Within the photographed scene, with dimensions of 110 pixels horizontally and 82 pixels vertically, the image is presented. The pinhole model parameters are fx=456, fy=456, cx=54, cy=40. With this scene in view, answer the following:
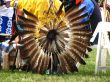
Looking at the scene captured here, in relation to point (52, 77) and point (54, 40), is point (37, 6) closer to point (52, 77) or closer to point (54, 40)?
point (54, 40)

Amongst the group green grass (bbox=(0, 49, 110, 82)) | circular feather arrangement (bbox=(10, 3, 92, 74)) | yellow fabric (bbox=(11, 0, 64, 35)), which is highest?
yellow fabric (bbox=(11, 0, 64, 35))

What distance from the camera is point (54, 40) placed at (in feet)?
23.6

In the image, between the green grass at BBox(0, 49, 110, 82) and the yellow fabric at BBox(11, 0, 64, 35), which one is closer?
the green grass at BBox(0, 49, 110, 82)

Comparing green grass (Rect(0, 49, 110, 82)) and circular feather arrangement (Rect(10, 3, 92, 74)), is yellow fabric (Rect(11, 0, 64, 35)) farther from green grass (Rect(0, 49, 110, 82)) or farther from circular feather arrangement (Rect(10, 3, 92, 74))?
green grass (Rect(0, 49, 110, 82))

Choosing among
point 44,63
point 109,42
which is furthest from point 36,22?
point 109,42

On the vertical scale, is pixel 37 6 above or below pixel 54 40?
above

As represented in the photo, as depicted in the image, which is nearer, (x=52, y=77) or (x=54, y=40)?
(x=52, y=77)

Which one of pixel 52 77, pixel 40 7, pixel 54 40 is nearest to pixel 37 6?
pixel 40 7

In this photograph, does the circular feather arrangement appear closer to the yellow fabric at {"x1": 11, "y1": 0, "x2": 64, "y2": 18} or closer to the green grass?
the yellow fabric at {"x1": 11, "y1": 0, "x2": 64, "y2": 18}

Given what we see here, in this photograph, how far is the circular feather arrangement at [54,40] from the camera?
23.3 ft

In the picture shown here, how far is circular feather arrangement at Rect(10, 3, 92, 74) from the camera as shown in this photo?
23.3 ft

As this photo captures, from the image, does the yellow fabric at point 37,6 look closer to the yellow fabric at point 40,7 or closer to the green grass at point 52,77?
the yellow fabric at point 40,7

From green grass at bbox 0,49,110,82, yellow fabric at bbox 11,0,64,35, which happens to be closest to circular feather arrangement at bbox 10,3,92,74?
yellow fabric at bbox 11,0,64,35

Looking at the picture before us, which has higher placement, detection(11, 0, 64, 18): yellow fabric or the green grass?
detection(11, 0, 64, 18): yellow fabric
